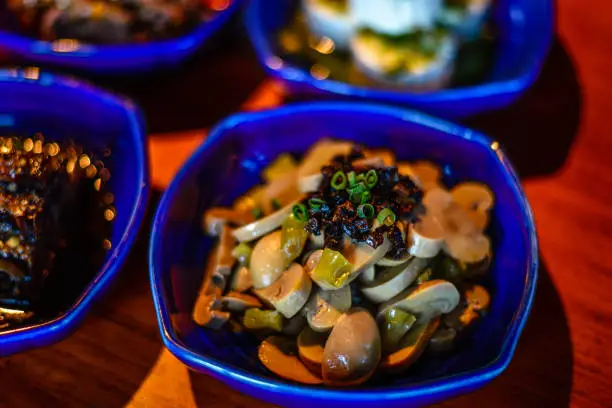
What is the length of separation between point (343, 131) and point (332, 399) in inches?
38.0

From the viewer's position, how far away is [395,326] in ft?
4.50

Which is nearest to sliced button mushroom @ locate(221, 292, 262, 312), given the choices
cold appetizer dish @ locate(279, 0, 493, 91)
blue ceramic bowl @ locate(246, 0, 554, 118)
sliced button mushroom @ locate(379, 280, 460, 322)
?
sliced button mushroom @ locate(379, 280, 460, 322)

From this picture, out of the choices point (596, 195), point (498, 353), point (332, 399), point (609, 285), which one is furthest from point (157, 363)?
point (596, 195)

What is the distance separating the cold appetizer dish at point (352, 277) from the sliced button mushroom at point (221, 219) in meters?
0.07

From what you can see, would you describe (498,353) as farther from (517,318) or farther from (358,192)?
(358,192)

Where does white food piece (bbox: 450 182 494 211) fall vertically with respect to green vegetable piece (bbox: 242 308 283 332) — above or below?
above

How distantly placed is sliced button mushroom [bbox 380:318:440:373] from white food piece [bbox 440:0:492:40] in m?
1.35

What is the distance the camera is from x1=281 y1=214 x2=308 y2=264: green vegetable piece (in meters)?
1.42

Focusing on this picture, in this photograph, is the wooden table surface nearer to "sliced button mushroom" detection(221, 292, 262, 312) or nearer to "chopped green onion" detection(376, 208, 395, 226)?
"sliced button mushroom" detection(221, 292, 262, 312)

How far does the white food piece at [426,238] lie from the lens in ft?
4.58

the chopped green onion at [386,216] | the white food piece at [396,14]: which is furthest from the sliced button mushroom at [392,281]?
the white food piece at [396,14]

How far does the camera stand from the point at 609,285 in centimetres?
164

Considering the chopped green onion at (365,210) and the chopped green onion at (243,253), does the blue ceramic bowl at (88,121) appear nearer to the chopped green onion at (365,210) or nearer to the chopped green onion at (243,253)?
the chopped green onion at (243,253)

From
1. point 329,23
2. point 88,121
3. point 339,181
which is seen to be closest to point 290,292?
point 339,181
